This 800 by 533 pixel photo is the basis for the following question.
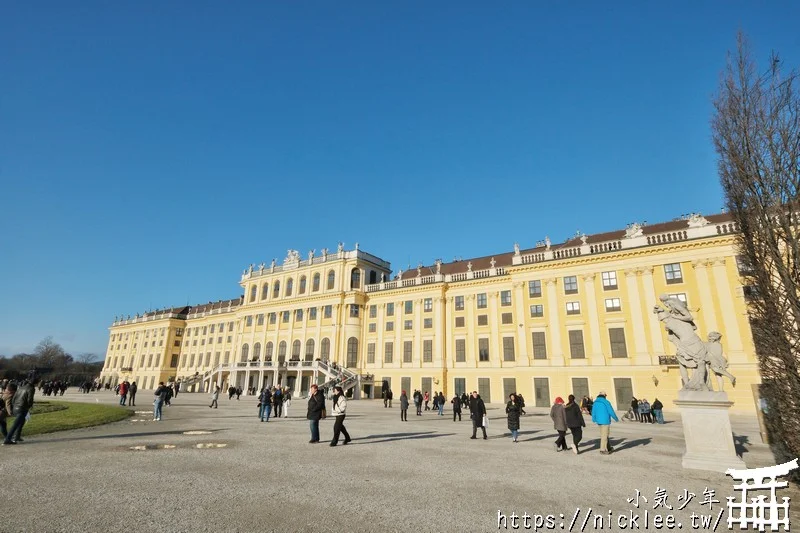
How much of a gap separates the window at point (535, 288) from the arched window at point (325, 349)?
1056 inches

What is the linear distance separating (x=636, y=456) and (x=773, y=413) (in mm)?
3808

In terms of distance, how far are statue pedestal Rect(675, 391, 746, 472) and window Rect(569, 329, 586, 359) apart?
89.8 ft

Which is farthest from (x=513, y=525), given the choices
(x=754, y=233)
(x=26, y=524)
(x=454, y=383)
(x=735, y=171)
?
(x=454, y=383)

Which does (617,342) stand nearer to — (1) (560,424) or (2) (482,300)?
(2) (482,300)

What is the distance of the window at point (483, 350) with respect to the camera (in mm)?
42188

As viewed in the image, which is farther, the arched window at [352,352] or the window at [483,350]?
the arched window at [352,352]

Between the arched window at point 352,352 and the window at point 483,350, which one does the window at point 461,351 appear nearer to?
the window at point 483,350

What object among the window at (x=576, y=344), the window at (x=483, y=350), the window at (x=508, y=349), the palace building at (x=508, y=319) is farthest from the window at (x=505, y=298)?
the window at (x=576, y=344)

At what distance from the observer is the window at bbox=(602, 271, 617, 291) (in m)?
36.4

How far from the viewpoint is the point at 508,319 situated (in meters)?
41.7

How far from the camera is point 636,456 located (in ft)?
39.6

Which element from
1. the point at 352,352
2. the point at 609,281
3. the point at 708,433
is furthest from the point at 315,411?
the point at 352,352

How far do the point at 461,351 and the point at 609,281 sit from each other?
1678 cm

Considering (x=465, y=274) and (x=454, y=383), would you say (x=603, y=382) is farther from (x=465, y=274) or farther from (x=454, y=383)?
(x=465, y=274)
